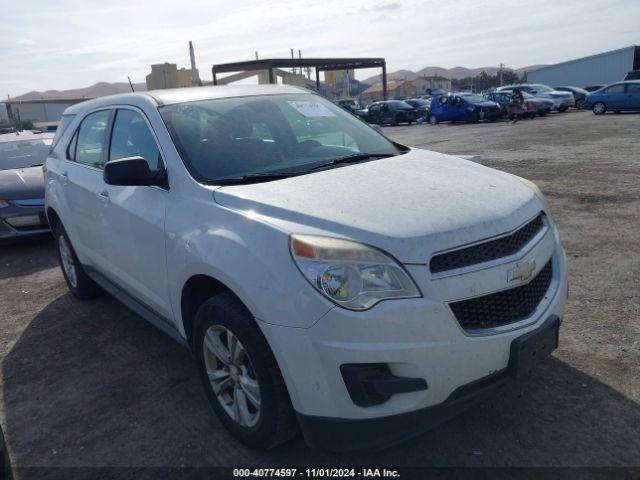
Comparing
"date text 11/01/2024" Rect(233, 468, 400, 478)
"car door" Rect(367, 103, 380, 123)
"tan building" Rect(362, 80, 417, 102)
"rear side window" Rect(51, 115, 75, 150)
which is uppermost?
"rear side window" Rect(51, 115, 75, 150)

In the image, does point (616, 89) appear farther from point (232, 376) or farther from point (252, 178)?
point (232, 376)

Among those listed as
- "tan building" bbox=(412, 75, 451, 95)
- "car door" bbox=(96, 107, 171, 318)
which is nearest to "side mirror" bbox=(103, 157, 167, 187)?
"car door" bbox=(96, 107, 171, 318)

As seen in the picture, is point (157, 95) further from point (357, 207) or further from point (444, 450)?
point (444, 450)

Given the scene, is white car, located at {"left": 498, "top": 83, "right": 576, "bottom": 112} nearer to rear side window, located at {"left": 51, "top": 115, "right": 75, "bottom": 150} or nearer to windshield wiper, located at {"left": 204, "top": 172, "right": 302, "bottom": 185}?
rear side window, located at {"left": 51, "top": 115, "right": 75, "bottom": 150}

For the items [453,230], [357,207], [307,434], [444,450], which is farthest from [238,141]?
[444,450]

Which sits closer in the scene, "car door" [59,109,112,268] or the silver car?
"car door" [59,109,112,268]

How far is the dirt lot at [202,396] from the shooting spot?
9.02ft

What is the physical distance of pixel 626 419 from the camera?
9.37ft

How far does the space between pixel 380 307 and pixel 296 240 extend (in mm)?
453

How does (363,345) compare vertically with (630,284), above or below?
above

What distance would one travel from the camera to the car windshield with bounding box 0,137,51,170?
334 inches

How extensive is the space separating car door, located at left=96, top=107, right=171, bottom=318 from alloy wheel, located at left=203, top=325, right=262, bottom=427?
52 cm

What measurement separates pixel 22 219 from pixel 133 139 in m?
4.38

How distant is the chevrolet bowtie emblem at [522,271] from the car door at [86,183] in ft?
9.48
